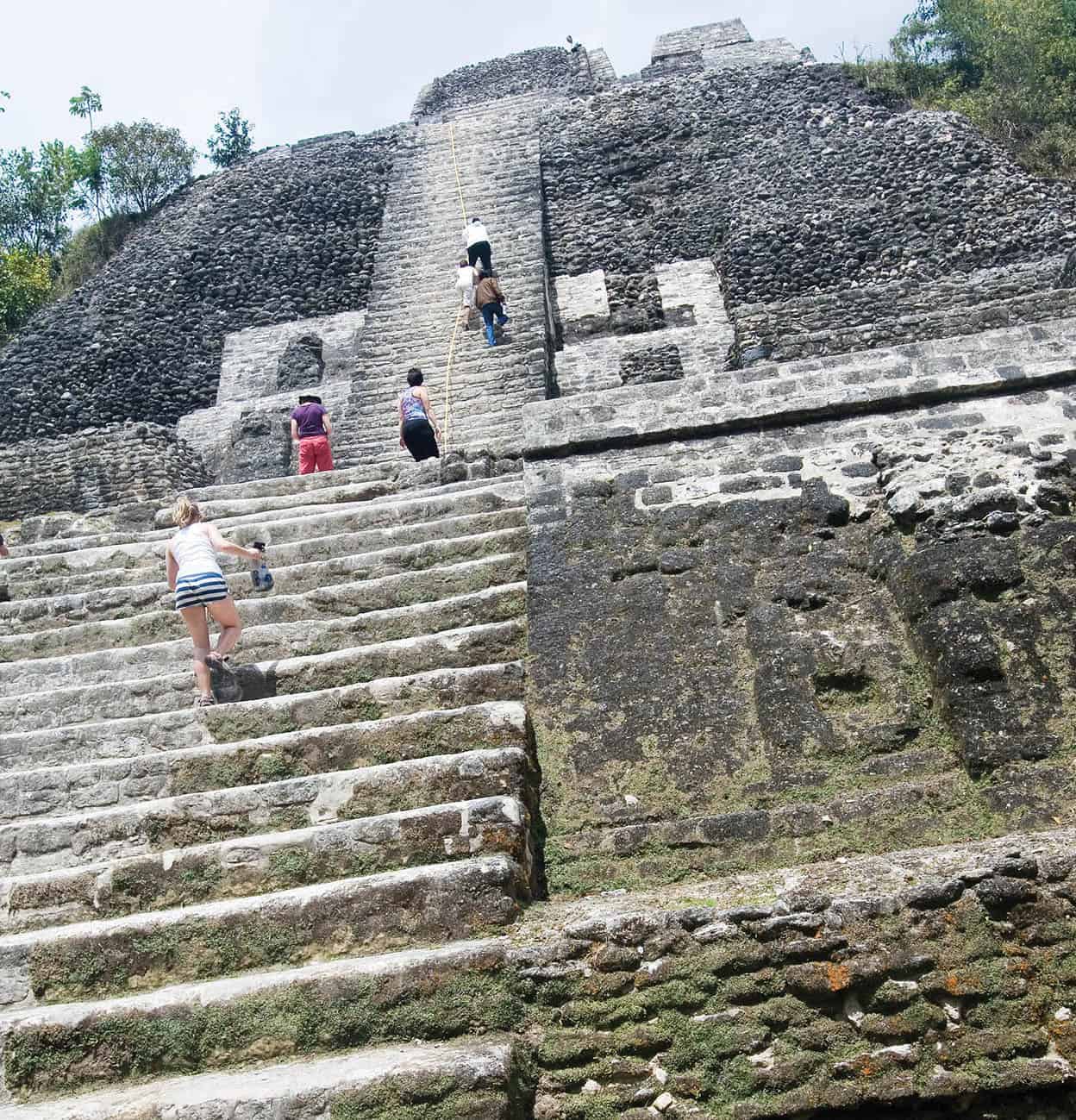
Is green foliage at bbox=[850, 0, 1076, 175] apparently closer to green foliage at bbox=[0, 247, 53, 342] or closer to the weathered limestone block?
the weathered limestone block

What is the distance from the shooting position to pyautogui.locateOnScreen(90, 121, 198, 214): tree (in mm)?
24578

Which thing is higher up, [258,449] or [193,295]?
[193,295]

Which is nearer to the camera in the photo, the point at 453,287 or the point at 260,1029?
the point at 260,1029

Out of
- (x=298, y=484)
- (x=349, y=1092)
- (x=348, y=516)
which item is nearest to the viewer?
(x=349, y=1092)

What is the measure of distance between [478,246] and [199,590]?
9102 millimetres

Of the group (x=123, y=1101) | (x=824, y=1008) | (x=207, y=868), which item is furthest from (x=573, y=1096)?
(x=207, y=868)

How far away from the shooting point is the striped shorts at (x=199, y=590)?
505 cm

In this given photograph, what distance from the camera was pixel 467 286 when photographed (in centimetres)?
1299

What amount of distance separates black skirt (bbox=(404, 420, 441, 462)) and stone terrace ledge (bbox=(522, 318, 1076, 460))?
260cm

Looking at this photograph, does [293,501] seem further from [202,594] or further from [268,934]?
[268,934]

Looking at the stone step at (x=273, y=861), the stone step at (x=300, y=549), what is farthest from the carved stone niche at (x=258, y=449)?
the stone step at (x=273, y=861)

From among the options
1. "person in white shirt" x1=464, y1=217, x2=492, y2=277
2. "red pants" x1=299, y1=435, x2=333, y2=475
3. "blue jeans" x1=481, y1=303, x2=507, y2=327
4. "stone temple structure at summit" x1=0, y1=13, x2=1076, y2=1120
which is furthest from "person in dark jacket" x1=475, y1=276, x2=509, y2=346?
"stone temple structure at summit" x1=0, y1=13, x2=1076, y2=1120

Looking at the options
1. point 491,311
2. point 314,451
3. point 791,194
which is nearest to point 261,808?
point 314,451

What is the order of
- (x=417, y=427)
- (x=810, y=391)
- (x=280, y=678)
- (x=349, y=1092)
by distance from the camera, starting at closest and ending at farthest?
(x=349, y=1092) < (x=280, y=678) < (x=810, y=391) < (x=417, y=427)
